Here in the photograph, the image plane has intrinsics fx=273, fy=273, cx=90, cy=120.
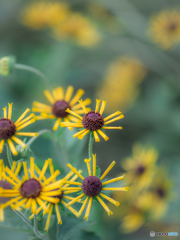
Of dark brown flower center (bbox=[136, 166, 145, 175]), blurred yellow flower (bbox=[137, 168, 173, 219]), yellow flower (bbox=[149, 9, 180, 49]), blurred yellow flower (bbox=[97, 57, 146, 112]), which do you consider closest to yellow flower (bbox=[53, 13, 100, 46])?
blurred yellow flower (bbox=[97, 57, 146, 112])

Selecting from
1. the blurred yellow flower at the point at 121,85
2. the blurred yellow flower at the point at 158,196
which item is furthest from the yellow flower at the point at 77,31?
the blurred yellow flower at the point at 158,196

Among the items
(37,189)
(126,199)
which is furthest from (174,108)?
(37,189)

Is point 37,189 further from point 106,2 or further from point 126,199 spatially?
point 106,2

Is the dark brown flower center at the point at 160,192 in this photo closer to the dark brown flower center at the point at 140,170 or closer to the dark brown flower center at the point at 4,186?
the dark brown flower center at the point at 140,170

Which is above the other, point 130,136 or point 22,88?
point 22,88

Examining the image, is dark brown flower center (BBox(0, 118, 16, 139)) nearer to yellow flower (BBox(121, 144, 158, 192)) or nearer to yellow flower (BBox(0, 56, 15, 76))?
yellow flower (BBox(0, 56, 15, 76))
